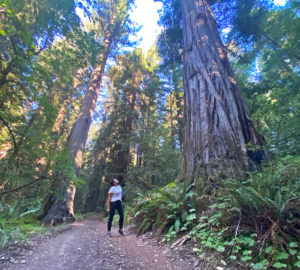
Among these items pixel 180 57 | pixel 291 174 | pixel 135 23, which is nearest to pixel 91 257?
pixel 291 174

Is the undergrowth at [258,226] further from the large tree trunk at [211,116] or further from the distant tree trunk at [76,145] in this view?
the distant tree trunk at [76,145]

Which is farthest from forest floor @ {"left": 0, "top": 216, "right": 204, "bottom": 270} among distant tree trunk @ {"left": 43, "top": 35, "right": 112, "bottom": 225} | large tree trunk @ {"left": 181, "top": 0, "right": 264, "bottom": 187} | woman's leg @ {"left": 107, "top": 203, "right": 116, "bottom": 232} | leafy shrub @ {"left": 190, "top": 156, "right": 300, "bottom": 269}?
distant tree trunk @ {"left": 43, "top": 35, "right": 112, "bottom": 225}

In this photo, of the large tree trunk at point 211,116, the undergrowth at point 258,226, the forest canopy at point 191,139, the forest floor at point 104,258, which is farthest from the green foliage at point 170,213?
the large tree trunk at point 211,116

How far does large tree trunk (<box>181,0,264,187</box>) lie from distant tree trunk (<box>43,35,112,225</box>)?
3476 mm

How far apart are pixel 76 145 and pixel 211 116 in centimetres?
651

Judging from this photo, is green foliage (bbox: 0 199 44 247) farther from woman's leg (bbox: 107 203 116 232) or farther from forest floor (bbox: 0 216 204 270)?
woman's leg (bbox: 107 203 116 232)

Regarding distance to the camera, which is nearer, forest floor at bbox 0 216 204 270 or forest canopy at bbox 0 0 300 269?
forest canopy at bbox 0 0 300 269

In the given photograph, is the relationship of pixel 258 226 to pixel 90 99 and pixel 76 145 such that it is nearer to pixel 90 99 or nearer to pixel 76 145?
pixel 76 145

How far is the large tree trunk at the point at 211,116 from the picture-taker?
3.47 m

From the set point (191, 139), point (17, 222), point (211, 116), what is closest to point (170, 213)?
point (191, 139)

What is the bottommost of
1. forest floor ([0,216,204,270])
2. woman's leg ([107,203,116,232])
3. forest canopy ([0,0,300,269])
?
forest floor ([0,216,204,270])

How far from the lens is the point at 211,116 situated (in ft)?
13.3

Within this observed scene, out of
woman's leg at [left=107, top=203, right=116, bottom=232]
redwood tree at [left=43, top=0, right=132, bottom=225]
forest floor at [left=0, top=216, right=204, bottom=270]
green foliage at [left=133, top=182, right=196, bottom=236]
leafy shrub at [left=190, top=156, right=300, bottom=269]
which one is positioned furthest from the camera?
redwood tree at [left=43, top=0, right=132, bottom=225]

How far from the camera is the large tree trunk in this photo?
347cm
